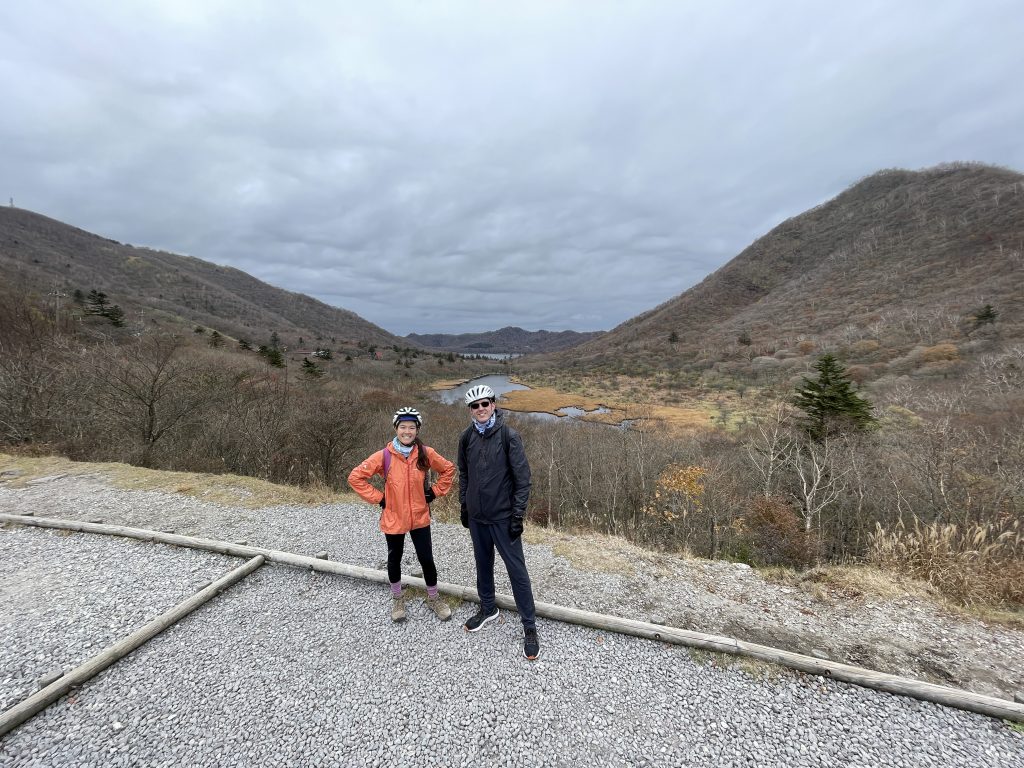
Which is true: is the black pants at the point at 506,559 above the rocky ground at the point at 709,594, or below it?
above

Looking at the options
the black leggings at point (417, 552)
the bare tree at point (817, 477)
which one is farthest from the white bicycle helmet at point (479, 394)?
the bare tree at point (817, 477)

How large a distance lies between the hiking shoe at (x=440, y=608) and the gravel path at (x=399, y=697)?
11 centimetres

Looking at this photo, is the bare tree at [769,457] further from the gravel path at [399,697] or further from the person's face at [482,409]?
the person's face at [482,409]

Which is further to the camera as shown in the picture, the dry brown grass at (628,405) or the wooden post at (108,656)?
the dry brown grass at (628,405)

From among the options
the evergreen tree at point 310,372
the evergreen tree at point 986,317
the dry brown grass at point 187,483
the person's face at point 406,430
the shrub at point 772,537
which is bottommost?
the shrub at point 772,537

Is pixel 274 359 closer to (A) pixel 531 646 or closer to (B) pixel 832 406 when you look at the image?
(A) pixel 531 646

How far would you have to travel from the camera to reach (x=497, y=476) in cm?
370

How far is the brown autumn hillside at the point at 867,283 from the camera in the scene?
120 feet

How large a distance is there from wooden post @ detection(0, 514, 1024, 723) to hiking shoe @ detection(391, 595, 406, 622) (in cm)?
38

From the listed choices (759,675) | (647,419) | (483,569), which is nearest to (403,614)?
(483,569)

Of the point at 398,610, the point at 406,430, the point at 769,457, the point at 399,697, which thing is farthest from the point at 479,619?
the point at 769,457

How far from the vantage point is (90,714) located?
326cm

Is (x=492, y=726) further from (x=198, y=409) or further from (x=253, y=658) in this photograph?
(x=198, y=409)

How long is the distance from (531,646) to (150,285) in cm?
13153
